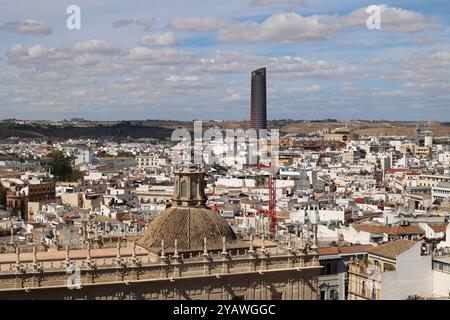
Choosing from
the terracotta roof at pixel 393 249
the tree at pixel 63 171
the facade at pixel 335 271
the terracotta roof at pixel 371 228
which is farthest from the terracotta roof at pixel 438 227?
the tree at pixel 63 171

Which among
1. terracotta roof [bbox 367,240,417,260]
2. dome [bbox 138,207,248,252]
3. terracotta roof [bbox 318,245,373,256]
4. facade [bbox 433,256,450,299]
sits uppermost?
dome [bbox 138,207,248,252]

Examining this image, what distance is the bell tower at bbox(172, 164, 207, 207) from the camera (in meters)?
33.1

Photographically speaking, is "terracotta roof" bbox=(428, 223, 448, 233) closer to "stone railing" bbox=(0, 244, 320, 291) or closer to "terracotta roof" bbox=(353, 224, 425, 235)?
"terracotta roof" bbox=(353, 224, 425, 235)

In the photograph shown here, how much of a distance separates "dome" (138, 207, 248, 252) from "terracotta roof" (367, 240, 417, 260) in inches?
401

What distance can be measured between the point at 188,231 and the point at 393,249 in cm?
1311

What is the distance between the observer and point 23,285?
88.4 ft

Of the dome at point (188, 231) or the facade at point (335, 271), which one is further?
the facade at point (335, 271)

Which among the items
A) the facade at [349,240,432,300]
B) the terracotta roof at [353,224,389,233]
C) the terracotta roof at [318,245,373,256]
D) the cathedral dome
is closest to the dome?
the cathedral dome

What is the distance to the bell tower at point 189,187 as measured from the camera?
33.1 meters

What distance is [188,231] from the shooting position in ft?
104

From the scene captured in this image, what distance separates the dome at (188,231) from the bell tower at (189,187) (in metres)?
0.35

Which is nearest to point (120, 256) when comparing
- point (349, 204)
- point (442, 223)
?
point (442, 223)

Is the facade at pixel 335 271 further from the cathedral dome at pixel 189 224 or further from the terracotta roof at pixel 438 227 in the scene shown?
the terracotta roof at pixel 438 227
